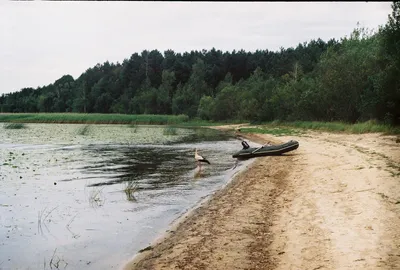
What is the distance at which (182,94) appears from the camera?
104188 millimetres

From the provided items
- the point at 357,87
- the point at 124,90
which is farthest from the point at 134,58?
the point at 357,87

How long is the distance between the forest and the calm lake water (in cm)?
747

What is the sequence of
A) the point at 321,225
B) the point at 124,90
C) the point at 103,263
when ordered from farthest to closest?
the point at 124,90, the point at 321,225, the point at 103,263

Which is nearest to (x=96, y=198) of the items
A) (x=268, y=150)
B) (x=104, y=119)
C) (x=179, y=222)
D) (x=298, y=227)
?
(x=179, y=222)

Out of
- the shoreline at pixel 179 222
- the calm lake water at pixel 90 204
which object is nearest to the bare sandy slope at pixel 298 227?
the shoreline at pixel 179 222

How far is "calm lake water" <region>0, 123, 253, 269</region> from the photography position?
8156 mm

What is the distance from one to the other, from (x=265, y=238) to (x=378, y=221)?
237 cm

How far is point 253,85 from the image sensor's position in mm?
77875

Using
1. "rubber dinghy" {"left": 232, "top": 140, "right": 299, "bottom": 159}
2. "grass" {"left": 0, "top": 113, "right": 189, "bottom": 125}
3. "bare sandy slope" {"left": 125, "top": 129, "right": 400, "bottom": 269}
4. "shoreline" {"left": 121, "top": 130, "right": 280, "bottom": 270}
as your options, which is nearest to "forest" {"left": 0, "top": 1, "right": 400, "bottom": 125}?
"bare sandy slope" {"left": 125, "top": 129, "right": 400, "bottom": 269}

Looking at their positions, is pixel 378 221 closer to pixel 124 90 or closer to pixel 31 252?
pixel 31 252

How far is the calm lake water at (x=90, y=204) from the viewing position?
8.16 metres

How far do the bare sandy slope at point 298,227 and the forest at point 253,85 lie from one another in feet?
13.4

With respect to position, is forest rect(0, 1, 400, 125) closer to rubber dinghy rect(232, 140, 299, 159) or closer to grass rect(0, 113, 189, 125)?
rubber dinghy rect(232, 140, 299, 159)

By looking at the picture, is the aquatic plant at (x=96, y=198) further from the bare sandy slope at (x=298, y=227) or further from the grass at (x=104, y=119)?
the grass at (x=104, y=119)
